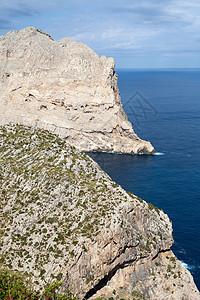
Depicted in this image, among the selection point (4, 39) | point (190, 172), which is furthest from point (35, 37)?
point (190, 172)

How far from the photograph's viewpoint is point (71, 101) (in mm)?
132750

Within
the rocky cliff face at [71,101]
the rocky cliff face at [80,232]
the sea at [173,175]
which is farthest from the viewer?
the rocky cliff face at [71,101]

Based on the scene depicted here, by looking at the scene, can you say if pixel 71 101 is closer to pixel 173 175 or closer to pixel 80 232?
pixel 173 175

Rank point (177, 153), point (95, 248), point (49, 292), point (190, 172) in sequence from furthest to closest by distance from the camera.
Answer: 1. point (177, 153)
2. point (190, 172)
3. point (95, 248)
4. point (49, 292)

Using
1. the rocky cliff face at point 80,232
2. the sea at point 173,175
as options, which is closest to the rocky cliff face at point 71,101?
the sea at point 173,175

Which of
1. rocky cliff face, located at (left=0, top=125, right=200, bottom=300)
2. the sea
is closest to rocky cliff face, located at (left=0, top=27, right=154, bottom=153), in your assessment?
the sea

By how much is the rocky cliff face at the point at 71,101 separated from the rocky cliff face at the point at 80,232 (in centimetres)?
7694

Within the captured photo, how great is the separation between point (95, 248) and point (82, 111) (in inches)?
3810

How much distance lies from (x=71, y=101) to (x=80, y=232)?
96.7 meters

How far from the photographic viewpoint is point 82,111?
437 feet

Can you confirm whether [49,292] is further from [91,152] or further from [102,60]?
[102,60]

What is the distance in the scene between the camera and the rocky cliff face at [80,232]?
3972 centimetres

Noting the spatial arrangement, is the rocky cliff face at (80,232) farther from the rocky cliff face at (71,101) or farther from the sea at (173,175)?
the rocky cliff face at (71,101)

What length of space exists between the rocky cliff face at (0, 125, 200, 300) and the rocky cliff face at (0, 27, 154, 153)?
76945mm
